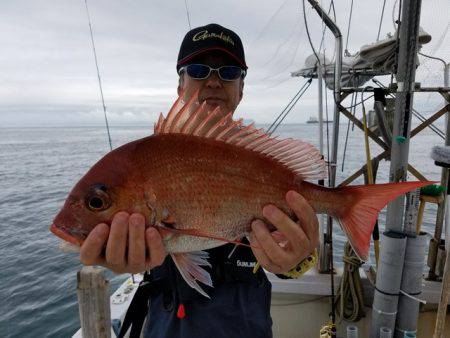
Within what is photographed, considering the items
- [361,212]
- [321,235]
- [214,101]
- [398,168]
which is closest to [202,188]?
[361,212]

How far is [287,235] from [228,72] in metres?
1.21

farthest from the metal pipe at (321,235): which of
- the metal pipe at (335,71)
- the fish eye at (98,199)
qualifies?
the fish eye at (98,199)

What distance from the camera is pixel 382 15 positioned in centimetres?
518

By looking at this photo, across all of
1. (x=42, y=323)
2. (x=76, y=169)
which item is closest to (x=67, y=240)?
(x=42, y=323)

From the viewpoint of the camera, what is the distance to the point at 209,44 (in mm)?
2264

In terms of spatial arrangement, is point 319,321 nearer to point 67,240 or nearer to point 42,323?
point 67,240

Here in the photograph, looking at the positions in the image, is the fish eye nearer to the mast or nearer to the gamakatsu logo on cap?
the gamakatsu logo on cap

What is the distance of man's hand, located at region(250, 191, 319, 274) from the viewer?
5.02 ft

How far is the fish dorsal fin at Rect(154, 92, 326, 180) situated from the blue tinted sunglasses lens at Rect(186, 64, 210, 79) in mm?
785

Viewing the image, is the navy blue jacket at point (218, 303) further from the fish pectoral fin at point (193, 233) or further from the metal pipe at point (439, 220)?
the metal pipe at point (439, 220)

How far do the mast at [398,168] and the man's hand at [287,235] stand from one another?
5.86 ft

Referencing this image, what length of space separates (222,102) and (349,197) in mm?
1138

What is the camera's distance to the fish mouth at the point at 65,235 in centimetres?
140

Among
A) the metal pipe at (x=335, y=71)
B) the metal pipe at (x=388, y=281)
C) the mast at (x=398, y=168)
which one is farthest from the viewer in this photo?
the metal pipe at (x=335, y=71)
